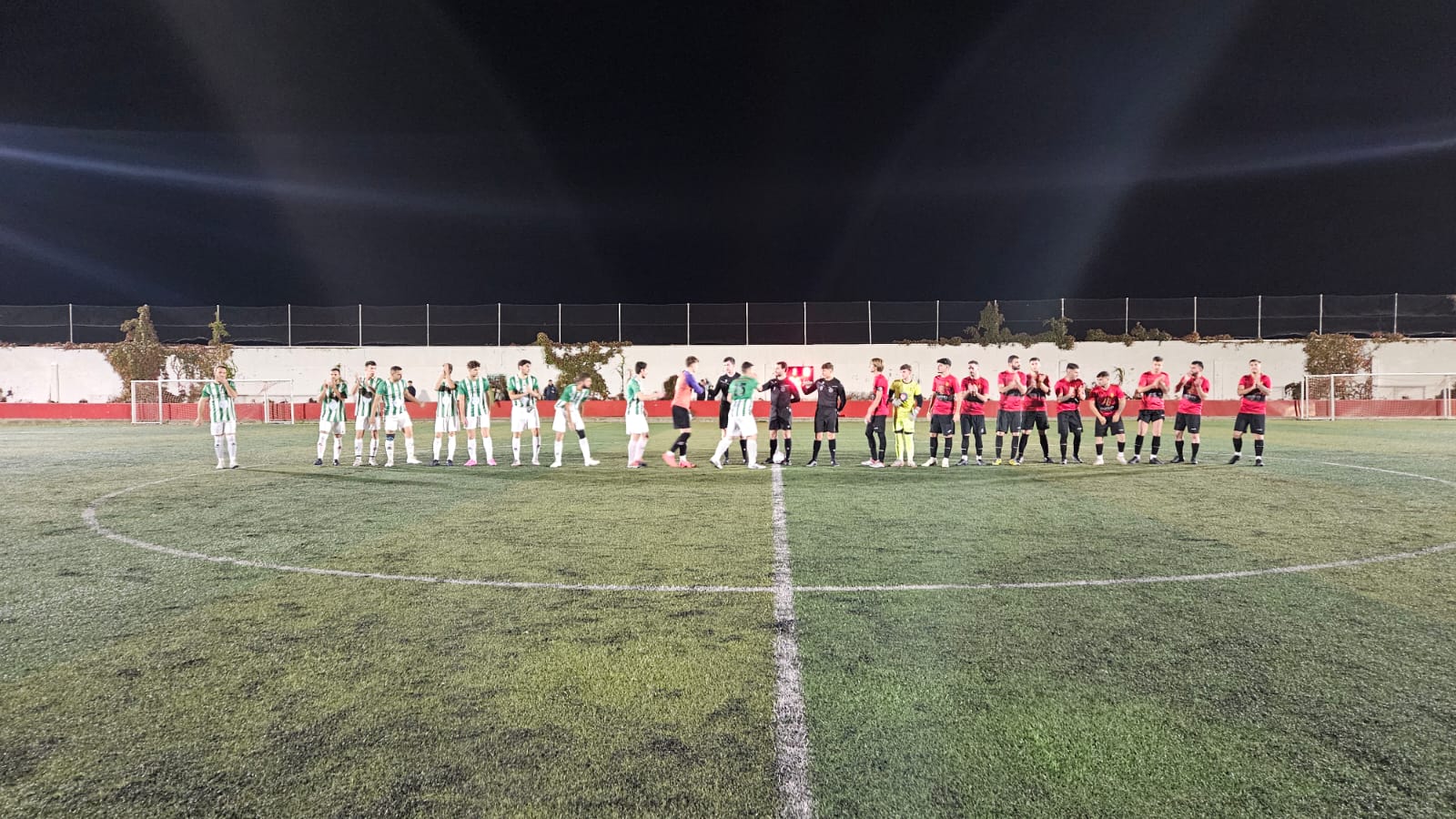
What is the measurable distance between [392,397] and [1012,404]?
12055mm

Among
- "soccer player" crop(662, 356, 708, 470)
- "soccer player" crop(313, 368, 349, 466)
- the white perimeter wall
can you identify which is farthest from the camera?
the white perimeter wall

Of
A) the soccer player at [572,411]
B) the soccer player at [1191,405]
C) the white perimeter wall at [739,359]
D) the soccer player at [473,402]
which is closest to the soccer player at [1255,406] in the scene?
the soccer player at [1191,405]

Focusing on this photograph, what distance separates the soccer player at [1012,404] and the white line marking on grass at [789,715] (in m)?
9.88

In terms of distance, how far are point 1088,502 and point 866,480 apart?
3.39m

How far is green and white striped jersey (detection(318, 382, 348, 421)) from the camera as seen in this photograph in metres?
13.9

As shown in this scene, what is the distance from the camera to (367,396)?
14891 millimetres

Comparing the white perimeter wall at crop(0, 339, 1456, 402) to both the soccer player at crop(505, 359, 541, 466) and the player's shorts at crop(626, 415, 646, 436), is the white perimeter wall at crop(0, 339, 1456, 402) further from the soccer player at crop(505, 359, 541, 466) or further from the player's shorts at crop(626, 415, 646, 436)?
the player's shorts at crop(626, 415, 646, 436)

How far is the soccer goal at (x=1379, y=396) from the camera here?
31453 mm

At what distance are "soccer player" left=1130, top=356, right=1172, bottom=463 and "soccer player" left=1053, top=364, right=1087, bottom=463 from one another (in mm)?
996

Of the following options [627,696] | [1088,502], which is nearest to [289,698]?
[627,696]

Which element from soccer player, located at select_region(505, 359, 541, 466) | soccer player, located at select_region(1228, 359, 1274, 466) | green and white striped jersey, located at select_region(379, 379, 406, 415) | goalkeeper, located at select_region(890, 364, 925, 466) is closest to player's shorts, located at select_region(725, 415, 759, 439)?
goalkeeper, located at select_region(890, 364, 925, 466)

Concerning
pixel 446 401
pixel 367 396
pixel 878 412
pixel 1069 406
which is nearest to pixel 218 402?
pixel 367 396

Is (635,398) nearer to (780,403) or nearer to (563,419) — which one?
(563,419)

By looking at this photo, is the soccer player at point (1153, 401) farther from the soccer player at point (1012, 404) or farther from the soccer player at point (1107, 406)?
the soccer player at point (1012, 404)
